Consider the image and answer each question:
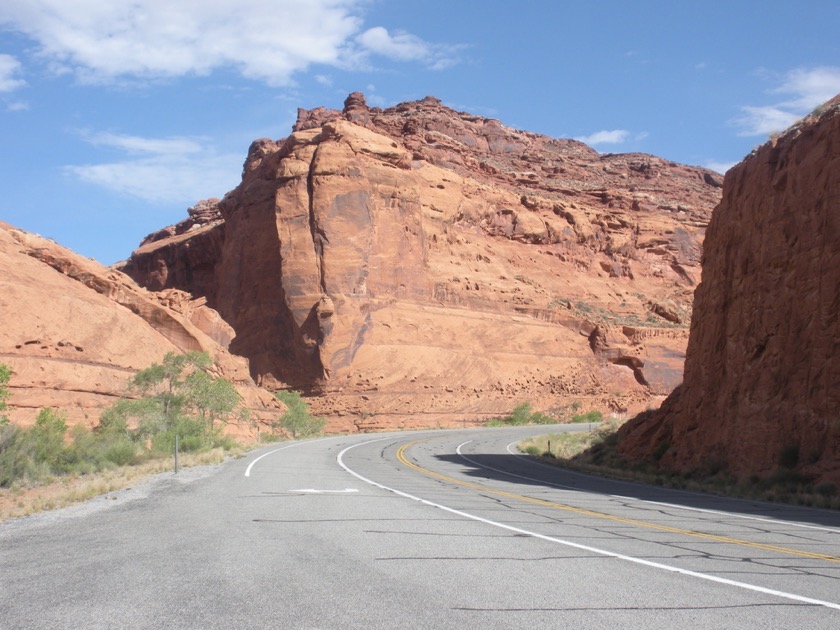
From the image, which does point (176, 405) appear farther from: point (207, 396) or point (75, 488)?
point (75, 488)

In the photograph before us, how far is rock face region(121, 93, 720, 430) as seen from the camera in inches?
2302

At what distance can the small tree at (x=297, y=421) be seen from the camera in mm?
46406

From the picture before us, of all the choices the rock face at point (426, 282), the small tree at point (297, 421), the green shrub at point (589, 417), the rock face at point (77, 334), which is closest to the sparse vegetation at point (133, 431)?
the rock face at point (77, 334)

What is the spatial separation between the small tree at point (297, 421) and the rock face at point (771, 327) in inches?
999

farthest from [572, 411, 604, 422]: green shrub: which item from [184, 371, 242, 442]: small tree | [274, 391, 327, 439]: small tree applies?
[184, 371, 242, 442]: small tree

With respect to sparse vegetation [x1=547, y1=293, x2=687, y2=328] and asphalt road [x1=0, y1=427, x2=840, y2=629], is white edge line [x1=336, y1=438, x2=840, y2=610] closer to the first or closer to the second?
asphalt road [x1=0, y1=427, x2=840, y2=629]

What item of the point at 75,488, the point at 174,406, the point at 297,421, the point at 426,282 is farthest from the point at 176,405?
the point at 426,282

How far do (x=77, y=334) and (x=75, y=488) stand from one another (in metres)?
21.0

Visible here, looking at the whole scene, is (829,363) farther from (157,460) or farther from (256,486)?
(157,460)

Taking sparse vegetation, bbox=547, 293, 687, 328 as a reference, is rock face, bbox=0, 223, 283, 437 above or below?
below

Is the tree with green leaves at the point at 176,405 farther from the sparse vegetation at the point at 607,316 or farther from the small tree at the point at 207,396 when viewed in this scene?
the sparse vegetation at the point at 607,316

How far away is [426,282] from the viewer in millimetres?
64062

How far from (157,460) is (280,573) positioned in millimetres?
18822

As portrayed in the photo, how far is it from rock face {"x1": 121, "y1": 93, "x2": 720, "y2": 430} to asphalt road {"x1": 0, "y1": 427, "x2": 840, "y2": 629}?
42479mm
